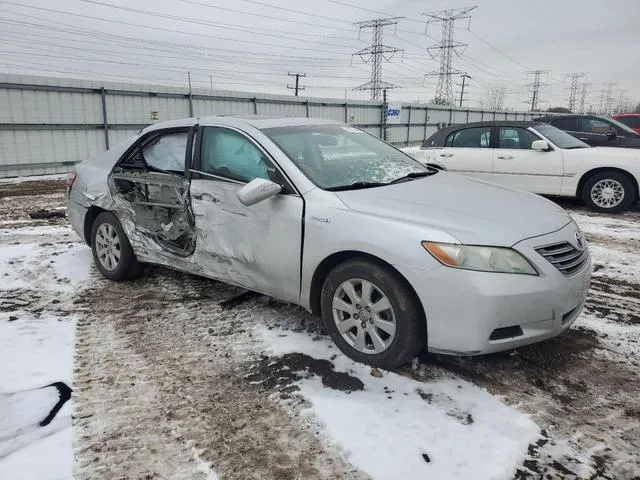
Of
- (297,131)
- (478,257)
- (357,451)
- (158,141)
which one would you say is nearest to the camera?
(357,451)

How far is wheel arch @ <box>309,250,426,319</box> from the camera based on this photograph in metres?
2.93

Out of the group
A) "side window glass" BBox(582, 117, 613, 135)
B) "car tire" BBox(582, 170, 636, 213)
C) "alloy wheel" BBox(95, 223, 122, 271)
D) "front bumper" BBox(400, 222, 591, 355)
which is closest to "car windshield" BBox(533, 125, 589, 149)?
"car tire" BBox(582, 170, 636, 213)

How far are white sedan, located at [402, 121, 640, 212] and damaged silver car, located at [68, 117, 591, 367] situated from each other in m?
4.73

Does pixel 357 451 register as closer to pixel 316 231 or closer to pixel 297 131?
pixel 316 231

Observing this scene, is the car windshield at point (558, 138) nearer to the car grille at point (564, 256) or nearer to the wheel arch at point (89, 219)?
the car grille at point (564, 256)

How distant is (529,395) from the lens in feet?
9.39

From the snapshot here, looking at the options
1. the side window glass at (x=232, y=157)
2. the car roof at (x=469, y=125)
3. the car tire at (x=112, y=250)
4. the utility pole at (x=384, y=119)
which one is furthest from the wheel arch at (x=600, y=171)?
the utility pole at (x=384, y=119)

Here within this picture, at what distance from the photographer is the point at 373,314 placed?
306cm

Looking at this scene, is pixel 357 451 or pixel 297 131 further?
pixel 297 131

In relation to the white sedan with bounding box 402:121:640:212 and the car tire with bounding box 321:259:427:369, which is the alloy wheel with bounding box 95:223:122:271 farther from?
the white sedan with bounding box 402:121:640:212

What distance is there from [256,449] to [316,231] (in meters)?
1.37

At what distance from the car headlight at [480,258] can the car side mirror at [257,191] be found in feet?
3.65

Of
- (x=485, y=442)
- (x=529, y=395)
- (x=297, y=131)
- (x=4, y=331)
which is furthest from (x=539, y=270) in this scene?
(x=4, y=331)

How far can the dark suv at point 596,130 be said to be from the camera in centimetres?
1127
